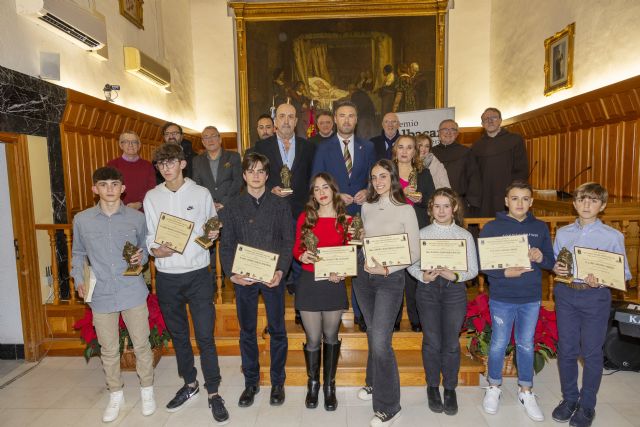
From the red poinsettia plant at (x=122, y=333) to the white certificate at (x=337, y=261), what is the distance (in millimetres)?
1822

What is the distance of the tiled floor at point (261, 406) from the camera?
2859 mm

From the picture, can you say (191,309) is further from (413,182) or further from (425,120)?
(425,120)

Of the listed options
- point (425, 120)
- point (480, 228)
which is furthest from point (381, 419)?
point (425, 120)

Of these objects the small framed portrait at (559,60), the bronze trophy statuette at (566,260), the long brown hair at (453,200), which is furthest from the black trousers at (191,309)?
the small framed portrait at (559,60)

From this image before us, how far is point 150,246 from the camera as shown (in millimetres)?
2842

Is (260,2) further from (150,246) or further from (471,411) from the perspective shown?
(471,411)

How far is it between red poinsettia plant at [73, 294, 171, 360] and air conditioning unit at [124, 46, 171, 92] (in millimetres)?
3565

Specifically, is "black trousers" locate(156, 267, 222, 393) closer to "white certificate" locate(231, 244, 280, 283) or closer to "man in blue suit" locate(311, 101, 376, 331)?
"white certificate" locate(231, 244, 280, 283)

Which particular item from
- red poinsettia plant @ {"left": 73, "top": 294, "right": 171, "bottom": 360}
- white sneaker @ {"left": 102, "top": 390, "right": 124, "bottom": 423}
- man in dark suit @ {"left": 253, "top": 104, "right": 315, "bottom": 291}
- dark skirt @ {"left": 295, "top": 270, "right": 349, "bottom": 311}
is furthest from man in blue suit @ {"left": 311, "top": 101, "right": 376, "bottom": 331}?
white sneaker @ {"left": 102, "top": 390, "right": 124, "bottom": 423}

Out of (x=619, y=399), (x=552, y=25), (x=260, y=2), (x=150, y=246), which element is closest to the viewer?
(x=150, y=246)

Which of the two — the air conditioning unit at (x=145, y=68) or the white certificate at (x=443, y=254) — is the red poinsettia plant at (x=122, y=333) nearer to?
the white certificate at (x=443, y=254)

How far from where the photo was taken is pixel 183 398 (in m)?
3.08

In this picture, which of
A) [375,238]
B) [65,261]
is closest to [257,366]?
[375,238]

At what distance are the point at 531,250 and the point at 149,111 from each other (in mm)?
5885
